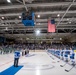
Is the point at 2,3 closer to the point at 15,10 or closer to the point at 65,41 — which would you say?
the point at 15,10

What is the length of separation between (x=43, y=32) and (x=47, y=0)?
60.6 ft

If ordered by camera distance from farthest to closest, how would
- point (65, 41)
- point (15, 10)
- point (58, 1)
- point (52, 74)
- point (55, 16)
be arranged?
point (65, 41) → point (55, 16) → point (15, 10) → point (58, 1) → point (52, 74)

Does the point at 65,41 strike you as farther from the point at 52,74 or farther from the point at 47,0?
the point at 52,74

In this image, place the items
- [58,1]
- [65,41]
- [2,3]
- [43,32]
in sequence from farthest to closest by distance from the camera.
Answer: [65,41] < [43,32] < [2,3] < [58,1]

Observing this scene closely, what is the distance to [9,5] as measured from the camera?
11.5 m

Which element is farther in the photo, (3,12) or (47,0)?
(3,12)

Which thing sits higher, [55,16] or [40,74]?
[55,16]

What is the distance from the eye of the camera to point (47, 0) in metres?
11.0

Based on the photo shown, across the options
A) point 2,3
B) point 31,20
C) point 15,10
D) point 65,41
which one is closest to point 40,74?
point 31,20

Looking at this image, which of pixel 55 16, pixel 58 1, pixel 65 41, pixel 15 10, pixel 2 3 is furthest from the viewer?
pixel 65 41

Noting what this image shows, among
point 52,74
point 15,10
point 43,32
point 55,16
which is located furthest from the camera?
point 43,32

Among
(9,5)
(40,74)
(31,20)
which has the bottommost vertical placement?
(40,74)

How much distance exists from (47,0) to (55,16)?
508 centimetres

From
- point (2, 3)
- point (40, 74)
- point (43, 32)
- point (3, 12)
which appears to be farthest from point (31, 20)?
point (43, 32)
